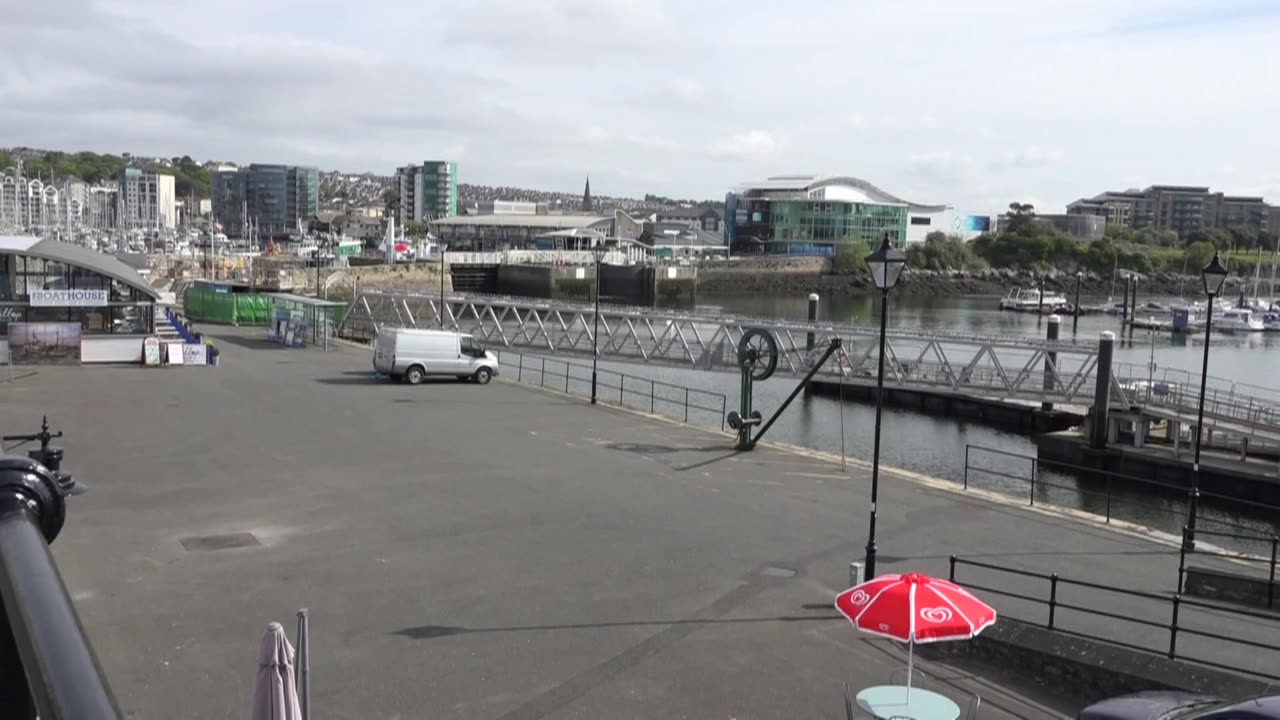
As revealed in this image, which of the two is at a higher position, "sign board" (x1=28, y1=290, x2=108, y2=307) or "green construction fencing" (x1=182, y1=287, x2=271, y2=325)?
"sign board" (x1=28, y1=290, x2=108, y2=307)

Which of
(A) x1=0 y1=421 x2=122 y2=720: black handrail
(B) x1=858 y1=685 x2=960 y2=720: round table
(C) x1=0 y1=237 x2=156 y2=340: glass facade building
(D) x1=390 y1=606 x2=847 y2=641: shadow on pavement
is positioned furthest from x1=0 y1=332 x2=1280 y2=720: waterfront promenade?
(C) x1=0 y1=237 x2=156 y2=340: glass facade building

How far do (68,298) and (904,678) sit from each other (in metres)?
33.8

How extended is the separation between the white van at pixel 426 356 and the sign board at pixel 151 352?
27.5ft

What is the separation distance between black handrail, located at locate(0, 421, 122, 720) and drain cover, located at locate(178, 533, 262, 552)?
38.7 feet

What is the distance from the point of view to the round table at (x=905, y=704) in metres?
8.55

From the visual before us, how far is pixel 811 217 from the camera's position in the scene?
17638cm

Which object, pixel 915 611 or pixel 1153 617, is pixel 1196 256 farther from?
pixel 915 611

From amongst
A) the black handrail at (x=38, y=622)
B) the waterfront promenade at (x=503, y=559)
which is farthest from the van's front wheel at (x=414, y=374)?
the black handrail at (x=38, y=622)

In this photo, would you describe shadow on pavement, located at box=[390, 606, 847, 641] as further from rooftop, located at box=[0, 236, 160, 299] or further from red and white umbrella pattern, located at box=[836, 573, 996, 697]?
rooftop, located at box=[0, 236, 160, 299]

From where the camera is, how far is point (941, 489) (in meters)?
20.6

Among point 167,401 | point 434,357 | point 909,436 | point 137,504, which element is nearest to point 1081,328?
point 909,436

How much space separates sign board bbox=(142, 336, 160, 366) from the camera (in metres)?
35.8

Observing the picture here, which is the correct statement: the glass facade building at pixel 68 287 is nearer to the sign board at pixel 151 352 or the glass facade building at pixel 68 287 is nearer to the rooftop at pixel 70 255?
the rooftop at pixel 70 255

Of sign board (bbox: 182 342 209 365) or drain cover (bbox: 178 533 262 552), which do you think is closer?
drain cover (bbox: 178 533 262 552)
